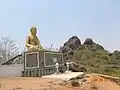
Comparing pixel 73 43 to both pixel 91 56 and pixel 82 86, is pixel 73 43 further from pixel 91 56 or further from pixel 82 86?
pixel 82 86

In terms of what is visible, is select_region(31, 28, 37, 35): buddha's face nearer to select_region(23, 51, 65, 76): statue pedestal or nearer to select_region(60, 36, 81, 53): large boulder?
select_region(23, 51, 65, 76): statue pedestal

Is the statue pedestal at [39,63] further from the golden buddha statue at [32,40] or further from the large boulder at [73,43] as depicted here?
the large boulder at [73,43]

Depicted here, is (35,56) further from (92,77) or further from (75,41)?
(75,41)

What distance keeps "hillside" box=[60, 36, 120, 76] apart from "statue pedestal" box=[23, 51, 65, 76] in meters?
4.65

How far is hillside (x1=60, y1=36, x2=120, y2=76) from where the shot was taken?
61.5 feet

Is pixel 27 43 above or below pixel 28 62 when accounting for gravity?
above

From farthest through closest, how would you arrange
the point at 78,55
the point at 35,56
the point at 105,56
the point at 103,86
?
the point at 105,56 → the point at 78,55 → the point at 35,56 → the point at 103,86

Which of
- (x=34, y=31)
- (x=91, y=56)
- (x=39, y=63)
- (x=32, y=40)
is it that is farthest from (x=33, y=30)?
(x=91, y=56)

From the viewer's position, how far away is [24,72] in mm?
12938

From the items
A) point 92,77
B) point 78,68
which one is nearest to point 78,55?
point 78,68

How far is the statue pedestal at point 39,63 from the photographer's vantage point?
1259cm

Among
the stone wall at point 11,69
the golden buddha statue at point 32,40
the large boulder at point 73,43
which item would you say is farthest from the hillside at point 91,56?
the stone wall at point 11,69

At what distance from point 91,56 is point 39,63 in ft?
34.5

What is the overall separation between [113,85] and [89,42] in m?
19.5
